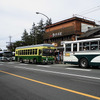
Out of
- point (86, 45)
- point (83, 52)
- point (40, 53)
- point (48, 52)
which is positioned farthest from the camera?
point (48, 52)

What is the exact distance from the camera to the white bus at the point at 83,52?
44.0 feet

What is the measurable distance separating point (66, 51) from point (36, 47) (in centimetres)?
716

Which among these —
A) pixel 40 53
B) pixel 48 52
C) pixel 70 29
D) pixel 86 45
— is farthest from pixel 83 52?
pixel 70 29

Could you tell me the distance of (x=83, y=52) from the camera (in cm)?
1451

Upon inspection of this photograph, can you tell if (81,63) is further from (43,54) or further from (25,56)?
(25,56)

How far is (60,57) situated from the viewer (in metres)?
24.3

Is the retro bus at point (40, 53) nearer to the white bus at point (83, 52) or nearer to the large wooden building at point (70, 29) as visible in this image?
the white bus at point (83, 52)

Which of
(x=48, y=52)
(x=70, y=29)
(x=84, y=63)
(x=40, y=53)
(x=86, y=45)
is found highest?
(x=70, y=29)

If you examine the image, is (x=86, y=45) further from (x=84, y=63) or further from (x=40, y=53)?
(x=40, y=53)

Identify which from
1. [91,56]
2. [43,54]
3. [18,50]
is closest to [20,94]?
[91,56]

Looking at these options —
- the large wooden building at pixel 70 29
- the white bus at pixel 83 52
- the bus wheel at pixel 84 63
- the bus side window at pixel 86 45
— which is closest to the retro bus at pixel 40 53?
the white bus at pixel 83 52

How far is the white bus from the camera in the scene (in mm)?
13406

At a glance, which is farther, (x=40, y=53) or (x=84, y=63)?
(x=40, y=53)

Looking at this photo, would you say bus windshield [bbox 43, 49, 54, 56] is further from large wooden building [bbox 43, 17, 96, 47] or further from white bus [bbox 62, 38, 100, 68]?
large wooden building [bbox 43, 17, 96, 47]
